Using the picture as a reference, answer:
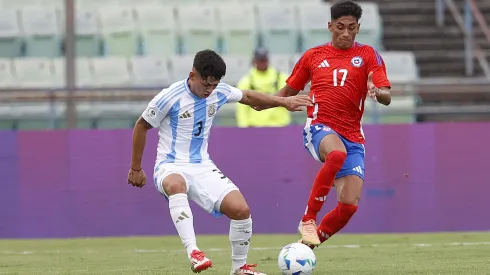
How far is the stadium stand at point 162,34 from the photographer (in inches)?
662

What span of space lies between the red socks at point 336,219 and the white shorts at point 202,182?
3.48ft

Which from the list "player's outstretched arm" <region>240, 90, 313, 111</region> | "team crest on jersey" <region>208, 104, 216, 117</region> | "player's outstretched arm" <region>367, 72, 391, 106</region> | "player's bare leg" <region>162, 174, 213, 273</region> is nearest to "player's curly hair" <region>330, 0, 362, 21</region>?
"player's outstretched arm" <region>367, 72, 391, 106</region>

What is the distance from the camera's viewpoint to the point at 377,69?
8.91 metres

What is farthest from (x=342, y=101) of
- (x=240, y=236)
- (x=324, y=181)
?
(x=240, y=236)

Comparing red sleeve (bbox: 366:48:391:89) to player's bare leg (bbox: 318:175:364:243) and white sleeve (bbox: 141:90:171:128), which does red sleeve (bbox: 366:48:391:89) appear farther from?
white sleeve (bbox: 141:90:171:128)

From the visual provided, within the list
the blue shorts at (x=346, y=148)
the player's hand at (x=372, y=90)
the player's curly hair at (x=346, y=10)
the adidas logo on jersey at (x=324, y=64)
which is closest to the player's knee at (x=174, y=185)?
the blue shorts at (x=346, y=148)

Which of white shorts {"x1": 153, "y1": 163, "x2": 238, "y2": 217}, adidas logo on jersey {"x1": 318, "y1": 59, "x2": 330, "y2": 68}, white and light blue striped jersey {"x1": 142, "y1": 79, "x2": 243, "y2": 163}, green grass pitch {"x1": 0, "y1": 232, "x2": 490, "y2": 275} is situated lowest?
green grass pitch {"x1": 0, "y1": 232, "x2": 490, "y2": 275}

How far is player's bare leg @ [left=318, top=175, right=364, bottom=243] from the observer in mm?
8852

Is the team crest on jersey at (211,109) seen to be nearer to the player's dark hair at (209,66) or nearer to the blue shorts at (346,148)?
the player's dark hair at (209,66)

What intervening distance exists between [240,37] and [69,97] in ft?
15.5

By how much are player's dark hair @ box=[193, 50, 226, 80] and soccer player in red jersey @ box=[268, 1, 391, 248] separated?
128cm

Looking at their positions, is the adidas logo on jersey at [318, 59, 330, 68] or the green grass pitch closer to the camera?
the green grass pitch

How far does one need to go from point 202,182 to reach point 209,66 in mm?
874

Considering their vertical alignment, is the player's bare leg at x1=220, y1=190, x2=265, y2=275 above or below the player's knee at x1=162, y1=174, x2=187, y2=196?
below
